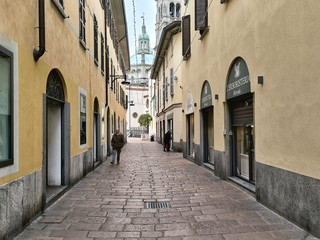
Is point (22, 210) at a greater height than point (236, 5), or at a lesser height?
lesser

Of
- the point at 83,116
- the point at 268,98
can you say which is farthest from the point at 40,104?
the point at 83,116

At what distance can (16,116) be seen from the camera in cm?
486

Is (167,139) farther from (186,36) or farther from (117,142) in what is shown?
(186,36)

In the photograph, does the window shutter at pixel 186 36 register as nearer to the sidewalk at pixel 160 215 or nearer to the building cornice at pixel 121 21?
the building cornice at pixel 121 21

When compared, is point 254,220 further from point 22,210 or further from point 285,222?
point 22,210

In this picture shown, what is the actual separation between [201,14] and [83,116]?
5.37 metres

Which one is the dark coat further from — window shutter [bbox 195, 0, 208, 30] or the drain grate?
the drain grate

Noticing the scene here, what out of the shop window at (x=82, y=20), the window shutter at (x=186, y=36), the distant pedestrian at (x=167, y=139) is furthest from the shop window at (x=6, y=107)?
the distant pedestrian at (x=167, y=139)

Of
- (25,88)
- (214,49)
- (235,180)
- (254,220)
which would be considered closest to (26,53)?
(25,88)

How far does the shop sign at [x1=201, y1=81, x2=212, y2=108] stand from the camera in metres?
11.4

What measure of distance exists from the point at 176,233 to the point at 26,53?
354cm

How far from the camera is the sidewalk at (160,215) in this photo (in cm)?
481

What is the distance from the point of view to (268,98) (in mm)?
6254

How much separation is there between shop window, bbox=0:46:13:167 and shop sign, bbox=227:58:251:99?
4794mm
